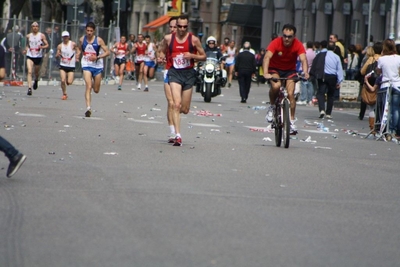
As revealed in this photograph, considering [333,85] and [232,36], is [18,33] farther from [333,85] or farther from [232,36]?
[232,36]

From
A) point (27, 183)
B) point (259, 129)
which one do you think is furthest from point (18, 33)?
point (27, 183)

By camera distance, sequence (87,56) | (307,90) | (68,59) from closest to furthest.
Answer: (87,56) → (68,59) → (307,90)

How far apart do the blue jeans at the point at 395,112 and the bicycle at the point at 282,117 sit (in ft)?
10.8

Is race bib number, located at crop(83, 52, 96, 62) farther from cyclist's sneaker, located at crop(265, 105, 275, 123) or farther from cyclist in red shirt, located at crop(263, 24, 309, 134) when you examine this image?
cyclist in red shirt, located at crop(263, 24, 309, 134)

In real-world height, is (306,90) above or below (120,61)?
Result: below

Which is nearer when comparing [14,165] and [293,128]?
[14,165]

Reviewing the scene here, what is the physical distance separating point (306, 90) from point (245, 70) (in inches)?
71.4

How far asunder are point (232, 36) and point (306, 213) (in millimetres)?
56108

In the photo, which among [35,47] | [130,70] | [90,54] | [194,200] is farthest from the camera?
[130,70]

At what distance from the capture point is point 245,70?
102ft

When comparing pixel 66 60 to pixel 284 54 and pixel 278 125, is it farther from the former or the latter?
pixel 278 125

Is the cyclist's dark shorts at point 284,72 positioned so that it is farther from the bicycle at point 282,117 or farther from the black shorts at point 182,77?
the black shorts at point 182,77

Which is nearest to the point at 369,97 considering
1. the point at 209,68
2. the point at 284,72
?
the point at 284,72

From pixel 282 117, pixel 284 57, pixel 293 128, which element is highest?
pixel 284 57
